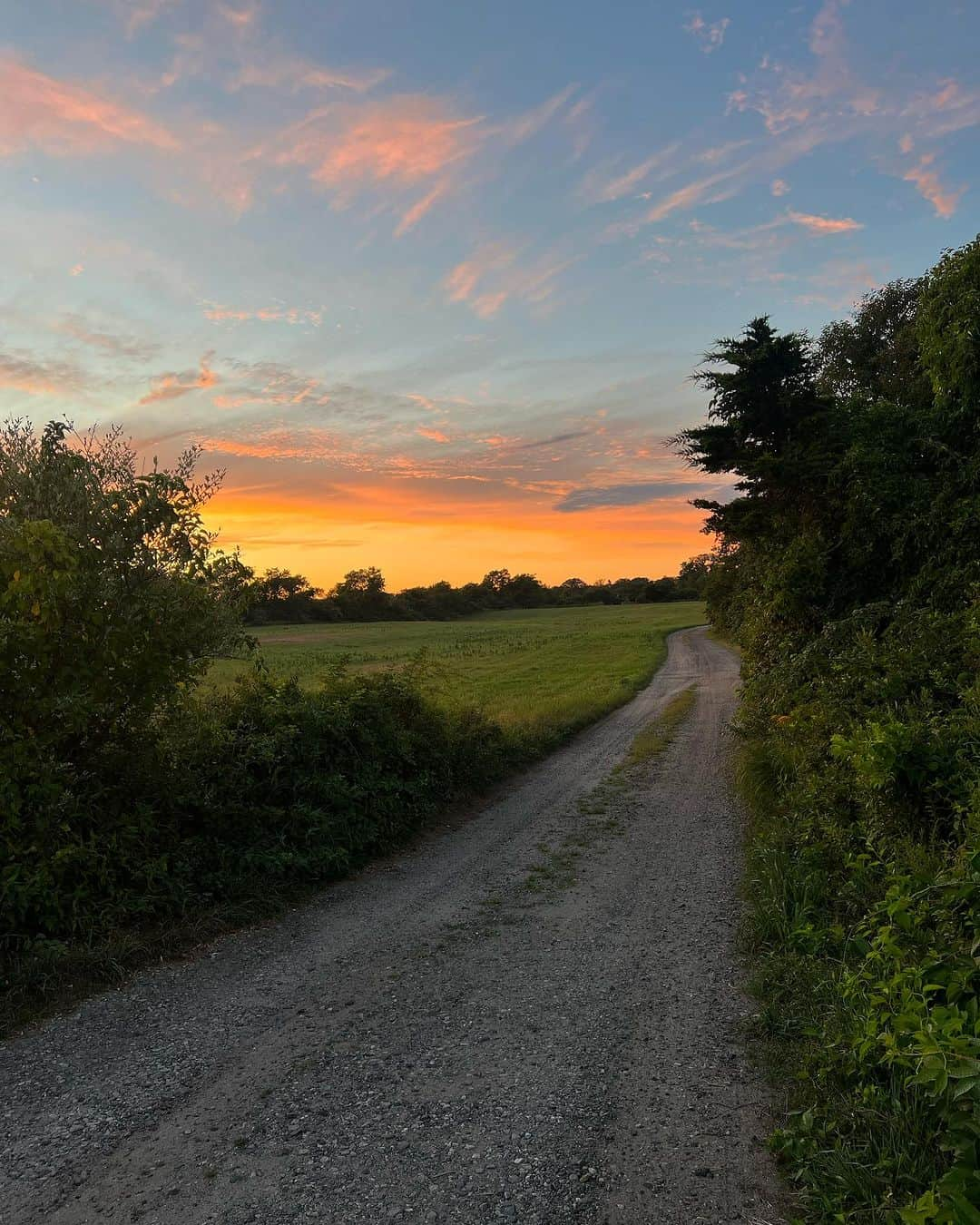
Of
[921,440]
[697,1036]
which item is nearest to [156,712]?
[697,1036]

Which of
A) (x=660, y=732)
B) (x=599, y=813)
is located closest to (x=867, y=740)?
(x=599, y=813)

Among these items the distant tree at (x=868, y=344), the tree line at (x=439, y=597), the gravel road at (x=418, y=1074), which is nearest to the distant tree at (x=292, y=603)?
the tree line at (x=439, y=597)

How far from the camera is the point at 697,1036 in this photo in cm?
514

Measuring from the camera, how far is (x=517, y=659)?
41.2 meters

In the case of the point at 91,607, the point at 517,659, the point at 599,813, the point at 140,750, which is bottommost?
the point at 599,813

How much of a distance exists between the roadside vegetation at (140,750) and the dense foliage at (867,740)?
517 centimetres

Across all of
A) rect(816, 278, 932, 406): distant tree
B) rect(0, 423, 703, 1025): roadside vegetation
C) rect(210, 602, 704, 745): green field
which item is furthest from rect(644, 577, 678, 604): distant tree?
rect(0, 423, 703, 1025): roadside vegetation

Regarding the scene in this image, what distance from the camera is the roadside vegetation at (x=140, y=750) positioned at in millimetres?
6359

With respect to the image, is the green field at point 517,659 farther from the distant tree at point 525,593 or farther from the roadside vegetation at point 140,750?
the distant tree at point 525,593

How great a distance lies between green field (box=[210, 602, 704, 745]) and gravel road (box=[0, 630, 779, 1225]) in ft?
20.5

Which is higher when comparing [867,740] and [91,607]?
[91,607]

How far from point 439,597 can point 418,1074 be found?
10852 cm

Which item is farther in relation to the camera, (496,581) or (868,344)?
(496,581)

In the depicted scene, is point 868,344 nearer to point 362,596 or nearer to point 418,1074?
point 418,1074
